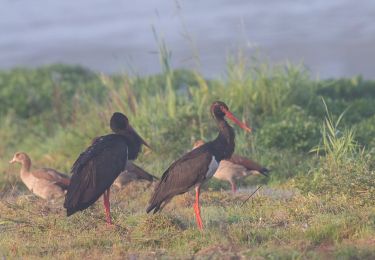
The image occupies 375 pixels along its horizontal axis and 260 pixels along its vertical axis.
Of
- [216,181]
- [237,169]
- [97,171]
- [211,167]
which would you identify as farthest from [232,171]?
[97,171]

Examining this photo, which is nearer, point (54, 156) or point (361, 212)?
point (361, 212)

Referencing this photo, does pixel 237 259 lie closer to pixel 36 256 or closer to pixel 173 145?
pixel 36 256

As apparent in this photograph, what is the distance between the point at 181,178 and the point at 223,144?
552 mm

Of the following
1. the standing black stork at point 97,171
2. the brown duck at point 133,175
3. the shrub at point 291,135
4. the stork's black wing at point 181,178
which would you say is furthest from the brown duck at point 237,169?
the stork's black wing at point 181,178

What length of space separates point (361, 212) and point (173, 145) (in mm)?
4713

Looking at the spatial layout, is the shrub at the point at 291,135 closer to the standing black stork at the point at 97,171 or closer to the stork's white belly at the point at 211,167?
the standing black stork at the point at 97,171

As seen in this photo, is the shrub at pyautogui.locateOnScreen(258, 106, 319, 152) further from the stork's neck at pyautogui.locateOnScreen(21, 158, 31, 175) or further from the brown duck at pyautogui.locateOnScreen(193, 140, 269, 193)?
the stork's neck at pyautogui.locateOnScreen(21, 158, 31, 175)

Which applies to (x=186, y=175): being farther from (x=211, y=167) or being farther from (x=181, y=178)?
(x=211, y=167)

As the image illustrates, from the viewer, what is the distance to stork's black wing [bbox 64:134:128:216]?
8.24 metres

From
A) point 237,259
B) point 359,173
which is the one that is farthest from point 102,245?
point 359,173

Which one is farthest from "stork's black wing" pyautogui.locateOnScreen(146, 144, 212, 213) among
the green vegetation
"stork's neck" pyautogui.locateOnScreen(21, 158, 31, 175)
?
"stork's neck" pyautogui.locateOnScreen(21, 158, 31, 175)

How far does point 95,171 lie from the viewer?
855cm

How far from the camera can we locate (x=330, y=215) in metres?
8.05

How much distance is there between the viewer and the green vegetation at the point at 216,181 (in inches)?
291
